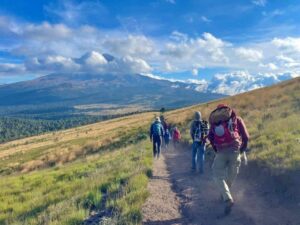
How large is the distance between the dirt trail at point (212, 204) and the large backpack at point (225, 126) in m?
1.55

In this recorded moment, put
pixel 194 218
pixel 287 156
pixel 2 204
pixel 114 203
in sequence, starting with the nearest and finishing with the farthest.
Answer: pixel 194 218 < pixel 114 203 < pixel 287 156 < pixel 2 204

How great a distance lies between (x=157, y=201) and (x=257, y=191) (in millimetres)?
2598

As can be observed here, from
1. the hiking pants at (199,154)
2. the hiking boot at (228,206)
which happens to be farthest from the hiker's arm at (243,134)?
the hiking pants at (199,154)

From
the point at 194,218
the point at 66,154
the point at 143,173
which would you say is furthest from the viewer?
the point at 66,154

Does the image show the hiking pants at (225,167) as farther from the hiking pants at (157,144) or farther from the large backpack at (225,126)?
the hiking pants at (157,144)

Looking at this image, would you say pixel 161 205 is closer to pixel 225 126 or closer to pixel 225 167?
pixel 225 167

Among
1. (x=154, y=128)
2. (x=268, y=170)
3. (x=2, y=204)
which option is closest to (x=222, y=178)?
(x=268, y=170)

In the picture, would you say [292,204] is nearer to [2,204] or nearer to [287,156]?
[287,156]

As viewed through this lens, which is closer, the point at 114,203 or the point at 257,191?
the point at 114,203

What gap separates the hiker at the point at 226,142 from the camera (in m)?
7.57

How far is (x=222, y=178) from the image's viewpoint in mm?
7734

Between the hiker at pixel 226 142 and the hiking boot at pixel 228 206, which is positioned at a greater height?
the hiker at pixel 226 142

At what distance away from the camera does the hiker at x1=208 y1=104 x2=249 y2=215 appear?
7566 millimetres

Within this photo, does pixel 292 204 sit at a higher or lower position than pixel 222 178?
lower
